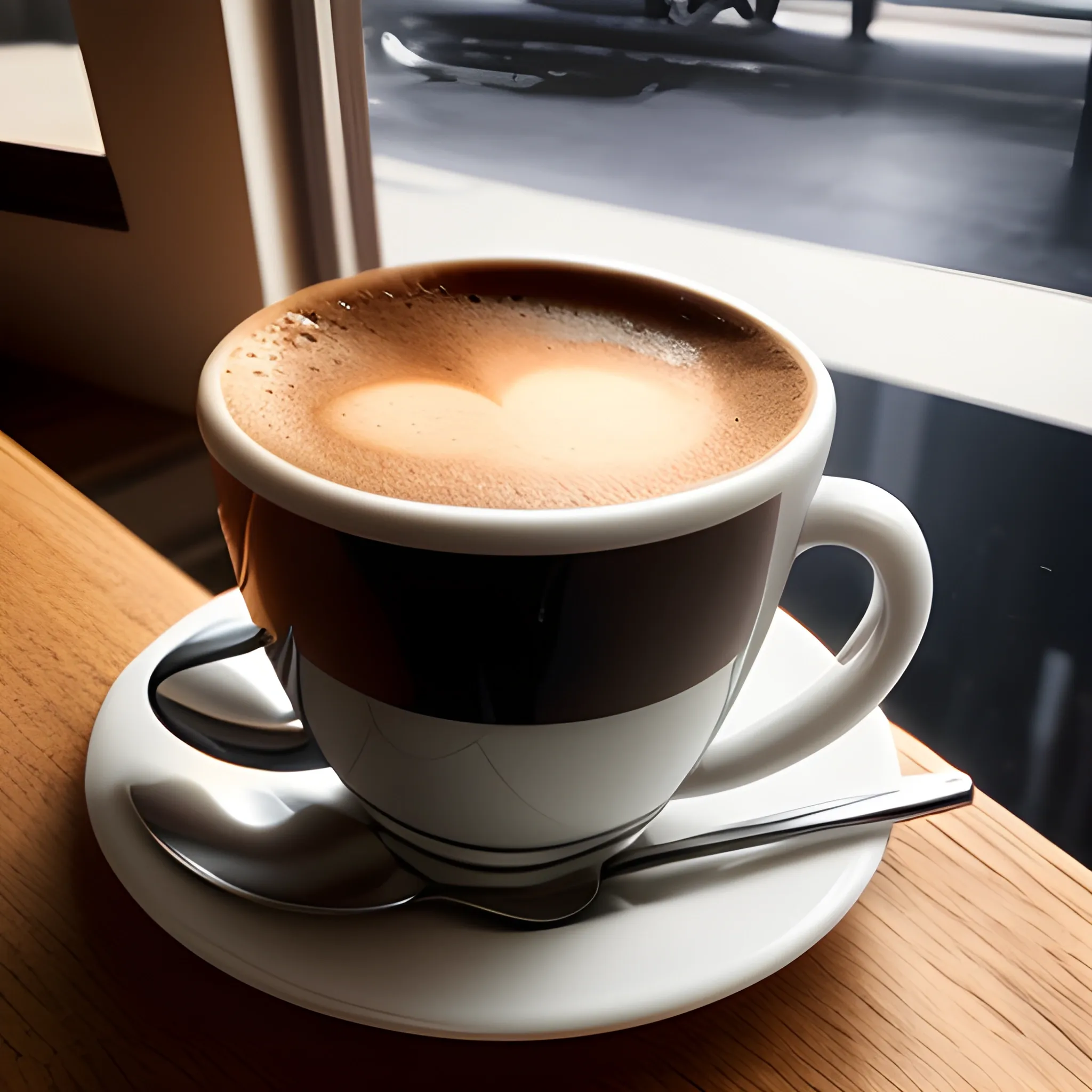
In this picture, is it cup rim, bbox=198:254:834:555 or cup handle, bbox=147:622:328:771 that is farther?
cup handle, bbox=147:622:328:771

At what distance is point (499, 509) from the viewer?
0.28m

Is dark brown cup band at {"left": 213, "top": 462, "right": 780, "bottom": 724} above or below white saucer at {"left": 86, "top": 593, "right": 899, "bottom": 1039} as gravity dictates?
above

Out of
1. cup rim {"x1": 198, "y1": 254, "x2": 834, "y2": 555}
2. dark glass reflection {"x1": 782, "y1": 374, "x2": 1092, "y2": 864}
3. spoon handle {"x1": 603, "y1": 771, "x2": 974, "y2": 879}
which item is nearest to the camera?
cup rim {"x1": 198, "y1": 254, "x2": 834, "y2": 555}

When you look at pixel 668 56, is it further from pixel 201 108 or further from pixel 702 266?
pixel 201 108

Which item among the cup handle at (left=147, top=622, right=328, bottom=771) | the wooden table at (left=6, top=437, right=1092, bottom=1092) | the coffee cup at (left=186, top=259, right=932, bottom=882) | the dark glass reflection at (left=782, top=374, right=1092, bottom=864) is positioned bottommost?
the dark glass reflection at (left=782, top=374, right=1092, bottom=864)

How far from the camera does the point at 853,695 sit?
1.18ft

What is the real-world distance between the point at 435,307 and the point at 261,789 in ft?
0.66

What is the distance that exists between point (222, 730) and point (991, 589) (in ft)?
1.92

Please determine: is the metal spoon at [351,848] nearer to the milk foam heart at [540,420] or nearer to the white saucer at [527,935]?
the white saucer at [527,935]

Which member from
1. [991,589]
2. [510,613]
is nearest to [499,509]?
[510,613]

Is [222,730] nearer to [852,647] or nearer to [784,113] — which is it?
[852,647]

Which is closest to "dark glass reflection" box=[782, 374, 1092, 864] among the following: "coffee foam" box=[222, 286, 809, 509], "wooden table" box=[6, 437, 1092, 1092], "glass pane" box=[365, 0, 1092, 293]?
"glass pane" box=[365, 0, 1092, 293]

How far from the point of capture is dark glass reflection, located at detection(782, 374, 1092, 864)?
2.19 feet

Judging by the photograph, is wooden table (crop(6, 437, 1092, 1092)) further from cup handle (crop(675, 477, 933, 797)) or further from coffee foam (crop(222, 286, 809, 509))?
coffee foam (crop(222, 286, 809, 509))
